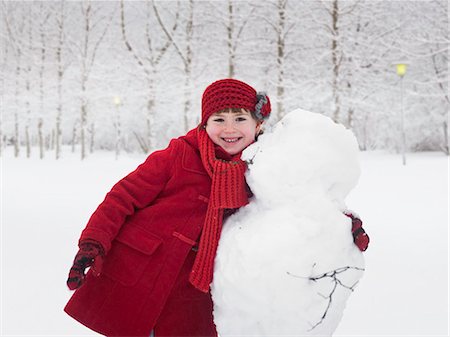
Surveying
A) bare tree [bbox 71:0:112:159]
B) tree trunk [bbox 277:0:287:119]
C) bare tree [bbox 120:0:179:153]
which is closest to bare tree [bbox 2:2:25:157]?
bare tree [bbox 71:0:112:159]

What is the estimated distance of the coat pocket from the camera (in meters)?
1.44

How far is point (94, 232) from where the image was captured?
4.56 feet

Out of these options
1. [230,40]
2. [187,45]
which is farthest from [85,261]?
[187,45]

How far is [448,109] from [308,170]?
14663 millimetres

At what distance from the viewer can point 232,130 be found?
4.82ft

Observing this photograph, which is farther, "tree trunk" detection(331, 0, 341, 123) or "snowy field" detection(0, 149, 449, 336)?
"tree trunk" detection(331, 0, 341, 123)

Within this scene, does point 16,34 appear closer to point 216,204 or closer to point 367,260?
point 367,260

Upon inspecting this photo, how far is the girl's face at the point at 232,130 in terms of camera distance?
148 cm

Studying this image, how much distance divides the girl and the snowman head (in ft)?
0.38

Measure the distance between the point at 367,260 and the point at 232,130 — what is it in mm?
2294

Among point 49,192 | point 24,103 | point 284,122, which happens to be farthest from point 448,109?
point 24,103

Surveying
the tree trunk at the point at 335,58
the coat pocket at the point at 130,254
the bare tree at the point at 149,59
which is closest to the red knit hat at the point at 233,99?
the coat pocket at the point at 130,254

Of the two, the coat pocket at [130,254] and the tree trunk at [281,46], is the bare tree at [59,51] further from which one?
the coat pocket at [130,254]

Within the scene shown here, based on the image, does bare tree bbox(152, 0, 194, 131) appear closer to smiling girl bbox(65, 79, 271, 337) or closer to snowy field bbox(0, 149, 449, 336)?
snowy field bbox(0, 149, 449, 336)
